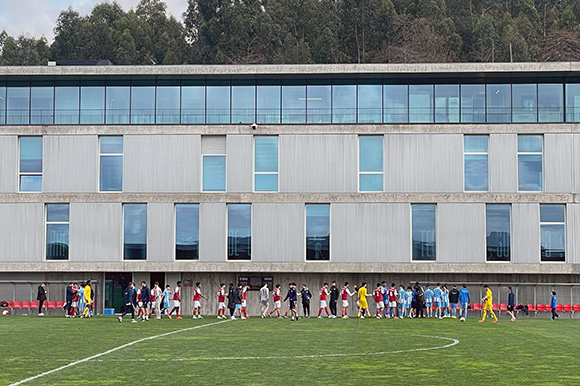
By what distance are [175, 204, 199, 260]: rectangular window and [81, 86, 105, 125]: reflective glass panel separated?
6.73 metres

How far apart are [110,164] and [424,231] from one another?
17.7 metres

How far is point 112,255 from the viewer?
168 ft

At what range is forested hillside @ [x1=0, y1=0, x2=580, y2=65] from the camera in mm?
97812

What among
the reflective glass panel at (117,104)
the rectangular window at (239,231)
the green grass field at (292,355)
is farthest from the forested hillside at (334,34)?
the green grass field at (292,355)

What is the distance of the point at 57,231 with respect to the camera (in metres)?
51.8

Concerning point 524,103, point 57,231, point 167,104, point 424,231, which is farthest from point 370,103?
point 57,231

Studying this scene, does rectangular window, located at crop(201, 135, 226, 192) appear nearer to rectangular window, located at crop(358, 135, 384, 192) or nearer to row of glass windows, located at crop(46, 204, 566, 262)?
row of glass windows, located at crop(46, 204, 566, 262)

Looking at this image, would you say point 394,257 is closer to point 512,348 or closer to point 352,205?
point 352,205

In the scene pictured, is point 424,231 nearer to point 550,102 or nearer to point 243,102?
point 550,102

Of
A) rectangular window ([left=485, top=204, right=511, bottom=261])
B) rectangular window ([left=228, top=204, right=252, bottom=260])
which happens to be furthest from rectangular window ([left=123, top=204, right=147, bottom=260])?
rectangular window ([left=485, top=204, right=511, bottom=261])

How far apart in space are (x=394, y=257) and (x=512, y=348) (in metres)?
24.9

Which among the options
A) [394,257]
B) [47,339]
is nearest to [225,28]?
[394,257]

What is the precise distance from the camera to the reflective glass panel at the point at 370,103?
51625mm

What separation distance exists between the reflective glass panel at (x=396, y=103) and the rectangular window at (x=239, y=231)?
9.22 meters
